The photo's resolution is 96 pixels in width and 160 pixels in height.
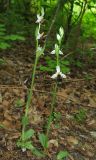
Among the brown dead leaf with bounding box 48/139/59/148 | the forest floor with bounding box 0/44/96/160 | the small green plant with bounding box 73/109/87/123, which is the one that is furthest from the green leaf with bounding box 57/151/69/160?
the small green plant with bounding box 73/109/87/123

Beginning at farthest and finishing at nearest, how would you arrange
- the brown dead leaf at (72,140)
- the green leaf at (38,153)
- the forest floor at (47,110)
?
the brown dead leaf at (72,140)
the forest floor at (47,110)
the green leaf at (38,153)

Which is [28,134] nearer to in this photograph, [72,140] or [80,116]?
[72,140]

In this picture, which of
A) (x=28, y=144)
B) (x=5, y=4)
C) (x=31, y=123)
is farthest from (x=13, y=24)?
(x=28, y=144)

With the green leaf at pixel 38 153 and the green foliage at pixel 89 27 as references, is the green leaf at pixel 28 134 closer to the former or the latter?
the green leaf at pixel 38 153

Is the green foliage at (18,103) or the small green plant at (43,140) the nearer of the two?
the small green plant at (43,140)

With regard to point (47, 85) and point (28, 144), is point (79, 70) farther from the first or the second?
point (28, 144)

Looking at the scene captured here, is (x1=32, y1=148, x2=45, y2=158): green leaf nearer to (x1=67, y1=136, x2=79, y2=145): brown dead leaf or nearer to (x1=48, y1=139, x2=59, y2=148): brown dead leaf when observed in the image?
(x1=48, y1=139, x2=59, y2=148): brown dead leaf

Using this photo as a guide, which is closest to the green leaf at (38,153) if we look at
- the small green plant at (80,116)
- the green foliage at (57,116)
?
the green foliage at (57,116)

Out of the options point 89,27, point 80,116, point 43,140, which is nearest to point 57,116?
point 80,116
